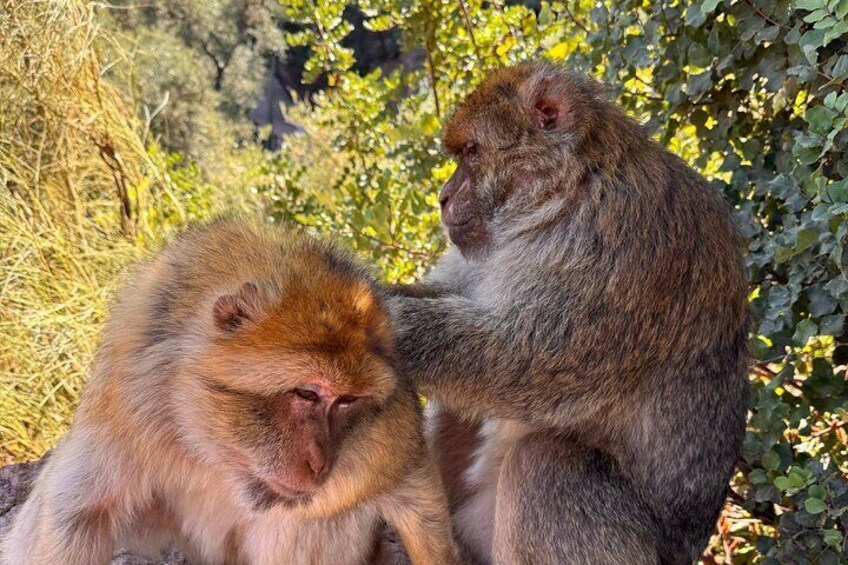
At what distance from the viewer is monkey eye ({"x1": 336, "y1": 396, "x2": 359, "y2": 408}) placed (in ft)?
8.11

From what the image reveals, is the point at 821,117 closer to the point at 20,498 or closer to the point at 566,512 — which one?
the point at 566,512

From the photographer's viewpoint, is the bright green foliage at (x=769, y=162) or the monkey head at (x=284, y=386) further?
the bright green foliage at (x=769, y=162)

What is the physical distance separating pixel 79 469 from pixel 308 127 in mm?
9394

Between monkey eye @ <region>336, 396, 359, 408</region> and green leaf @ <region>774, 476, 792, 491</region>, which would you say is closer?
monkey eye @ <region>336, 396, 359, 408</region>

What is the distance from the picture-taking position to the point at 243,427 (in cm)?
248

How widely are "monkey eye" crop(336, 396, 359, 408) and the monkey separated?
454 millimetres

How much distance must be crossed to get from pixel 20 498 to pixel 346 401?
2.01 metres

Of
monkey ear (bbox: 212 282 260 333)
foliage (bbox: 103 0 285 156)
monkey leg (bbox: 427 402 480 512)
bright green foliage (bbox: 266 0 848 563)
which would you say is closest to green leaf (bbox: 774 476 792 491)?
bright green foliage (bbox: 266 0 848 563)

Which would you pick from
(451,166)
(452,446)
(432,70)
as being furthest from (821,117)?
(432,70)

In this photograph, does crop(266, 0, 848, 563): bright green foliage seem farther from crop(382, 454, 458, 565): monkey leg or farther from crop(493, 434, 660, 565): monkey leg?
crop(382, 454, 458, 565): monkey leg

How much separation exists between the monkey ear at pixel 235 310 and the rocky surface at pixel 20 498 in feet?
4.19

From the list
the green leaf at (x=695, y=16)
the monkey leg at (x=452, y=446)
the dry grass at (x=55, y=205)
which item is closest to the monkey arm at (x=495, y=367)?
the monkey leg at (x=452, y=446)

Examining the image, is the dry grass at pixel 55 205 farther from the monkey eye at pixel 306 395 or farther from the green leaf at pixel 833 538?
the green leaf at pixel 833 538

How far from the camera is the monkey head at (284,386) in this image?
242cm
